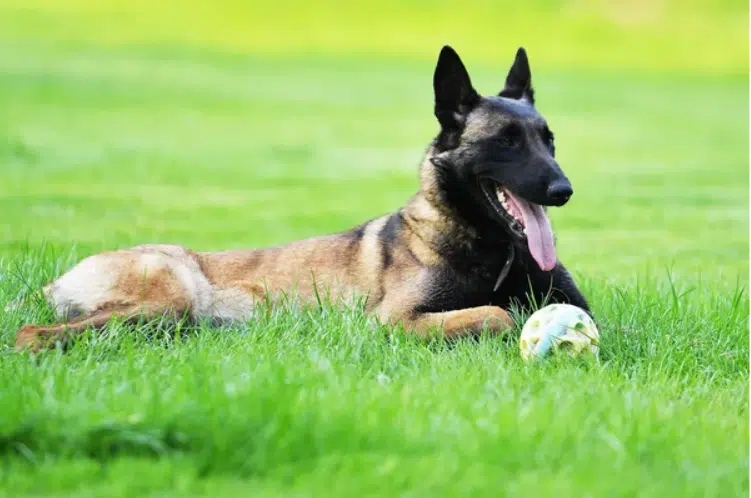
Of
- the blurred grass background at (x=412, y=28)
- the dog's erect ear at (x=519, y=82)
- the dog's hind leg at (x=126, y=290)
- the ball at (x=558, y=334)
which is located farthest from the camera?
the blurred grass background at (x=412, y=28)

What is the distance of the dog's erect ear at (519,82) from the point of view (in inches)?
268

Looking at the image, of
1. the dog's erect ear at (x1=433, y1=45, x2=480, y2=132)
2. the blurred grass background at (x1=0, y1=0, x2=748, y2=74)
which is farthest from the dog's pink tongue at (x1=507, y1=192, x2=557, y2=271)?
the blurred grass background at (x1=0, y1=0, x2=748, y2=74)

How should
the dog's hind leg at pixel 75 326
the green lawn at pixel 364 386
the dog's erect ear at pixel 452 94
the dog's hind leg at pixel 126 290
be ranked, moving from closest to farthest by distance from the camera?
the green lawn at pixel 364 386, the dog's hind leg at pixel 75 326, the dog's hind leg at pixel 126 290, the dog's erect ear at pixel 452 94

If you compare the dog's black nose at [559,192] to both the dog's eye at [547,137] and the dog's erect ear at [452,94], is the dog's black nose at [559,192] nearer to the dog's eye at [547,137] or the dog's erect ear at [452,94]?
the dog's eye at [547,137]

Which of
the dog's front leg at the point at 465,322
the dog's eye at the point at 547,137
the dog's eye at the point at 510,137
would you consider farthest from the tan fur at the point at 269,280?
the dog's eye at the point at 547,137

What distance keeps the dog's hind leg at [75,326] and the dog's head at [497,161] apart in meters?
1.74

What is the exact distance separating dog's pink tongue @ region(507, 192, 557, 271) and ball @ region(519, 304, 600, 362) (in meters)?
0.35

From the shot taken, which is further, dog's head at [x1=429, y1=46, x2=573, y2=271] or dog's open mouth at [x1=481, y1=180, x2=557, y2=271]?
dog's open mouth at [x1=481, y1=180, x2=557, y2=271]

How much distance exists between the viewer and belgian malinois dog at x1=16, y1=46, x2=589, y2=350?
19.9 ft

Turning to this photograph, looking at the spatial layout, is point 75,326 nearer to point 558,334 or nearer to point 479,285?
point 479,285

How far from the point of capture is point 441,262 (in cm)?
638

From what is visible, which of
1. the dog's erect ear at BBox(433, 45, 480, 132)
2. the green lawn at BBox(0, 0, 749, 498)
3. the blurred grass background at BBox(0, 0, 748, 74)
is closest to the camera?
the green lawn at BBox(0, 0, 749, 498)

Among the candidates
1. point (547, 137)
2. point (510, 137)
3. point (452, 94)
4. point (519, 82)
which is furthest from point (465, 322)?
point (519, 82)

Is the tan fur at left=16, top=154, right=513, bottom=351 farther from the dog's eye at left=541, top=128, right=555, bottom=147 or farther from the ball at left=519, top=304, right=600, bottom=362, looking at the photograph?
the dog's eye at left=541, top=128, right=555, bottom=147
